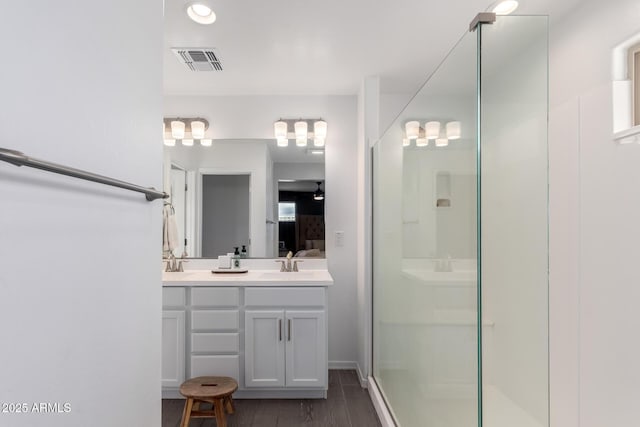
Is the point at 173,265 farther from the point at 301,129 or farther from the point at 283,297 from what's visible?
the point at 301,129

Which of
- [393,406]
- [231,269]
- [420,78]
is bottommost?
[393,406]

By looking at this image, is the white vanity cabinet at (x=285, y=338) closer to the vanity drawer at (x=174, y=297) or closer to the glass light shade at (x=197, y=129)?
the vanity drawer at (x=174, y=297)

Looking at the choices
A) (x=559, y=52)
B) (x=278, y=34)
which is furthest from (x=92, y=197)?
(x=559, y=52)

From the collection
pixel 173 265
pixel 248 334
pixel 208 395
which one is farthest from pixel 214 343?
pixel 173 265

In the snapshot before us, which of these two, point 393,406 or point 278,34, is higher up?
point 278,34

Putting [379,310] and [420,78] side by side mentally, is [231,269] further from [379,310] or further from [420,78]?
[420,78]

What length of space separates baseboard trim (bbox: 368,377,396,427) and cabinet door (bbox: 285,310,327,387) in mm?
368

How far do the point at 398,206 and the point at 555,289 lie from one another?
1.01m

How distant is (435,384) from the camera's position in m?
1.43

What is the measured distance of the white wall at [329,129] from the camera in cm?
313

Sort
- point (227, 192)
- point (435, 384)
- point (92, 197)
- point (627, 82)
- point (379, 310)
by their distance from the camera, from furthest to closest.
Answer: point (227, 192)
point (379, 310)
point (627, 82)
point (435, 384)
point (92, 197)

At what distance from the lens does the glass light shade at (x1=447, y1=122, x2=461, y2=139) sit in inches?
46.8

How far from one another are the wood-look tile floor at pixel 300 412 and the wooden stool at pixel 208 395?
0.12 meters

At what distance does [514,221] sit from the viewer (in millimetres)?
1022
